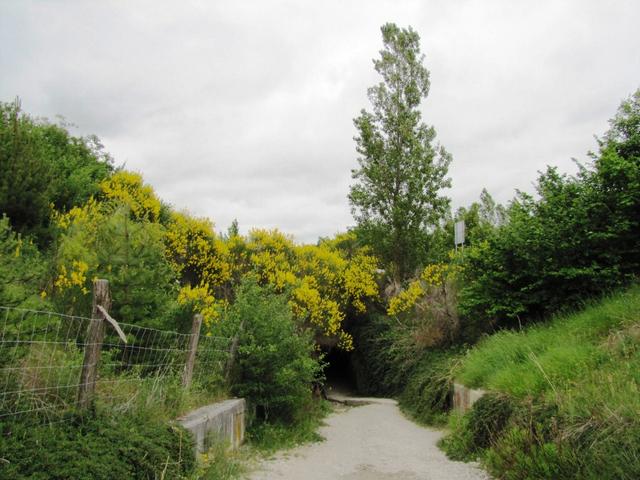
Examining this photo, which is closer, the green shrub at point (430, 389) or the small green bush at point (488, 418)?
the small green bush at point (488, 418)

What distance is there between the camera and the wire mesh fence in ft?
11.8

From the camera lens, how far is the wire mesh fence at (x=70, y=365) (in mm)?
3586

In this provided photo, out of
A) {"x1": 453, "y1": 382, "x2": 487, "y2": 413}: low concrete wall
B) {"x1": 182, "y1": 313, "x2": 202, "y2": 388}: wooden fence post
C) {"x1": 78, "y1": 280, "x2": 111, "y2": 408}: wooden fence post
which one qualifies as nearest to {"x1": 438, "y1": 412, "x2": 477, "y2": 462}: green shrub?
{"x1": 453, "y1": 382, "x2": 487, "y2": 413}: low concrete wall

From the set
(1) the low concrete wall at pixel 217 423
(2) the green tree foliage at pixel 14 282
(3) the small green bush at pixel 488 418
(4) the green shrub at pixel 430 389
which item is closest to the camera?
(2) the green tree foliage at pixel 14 282

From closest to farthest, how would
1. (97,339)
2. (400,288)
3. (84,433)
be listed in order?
(84,433)
(97,339)
(400,288)

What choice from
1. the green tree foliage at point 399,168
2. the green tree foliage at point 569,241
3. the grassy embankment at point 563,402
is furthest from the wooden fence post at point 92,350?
the green tree foliage at point 399,168

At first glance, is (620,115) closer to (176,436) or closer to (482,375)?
(482,375)

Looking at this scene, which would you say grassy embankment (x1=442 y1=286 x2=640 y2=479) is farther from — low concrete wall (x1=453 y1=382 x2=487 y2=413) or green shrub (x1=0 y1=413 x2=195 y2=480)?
green shrub (x1=0 y1=413 x2=195 y2=480)

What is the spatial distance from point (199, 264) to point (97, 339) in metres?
7.75

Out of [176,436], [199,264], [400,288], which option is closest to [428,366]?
[400,288]

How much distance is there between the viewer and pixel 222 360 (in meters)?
7.60

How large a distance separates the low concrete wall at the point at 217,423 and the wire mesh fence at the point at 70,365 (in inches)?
16.0

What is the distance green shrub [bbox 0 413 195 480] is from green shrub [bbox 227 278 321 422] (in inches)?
126

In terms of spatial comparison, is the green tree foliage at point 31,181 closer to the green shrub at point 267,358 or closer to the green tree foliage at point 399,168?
the green shrub at point 267,358
